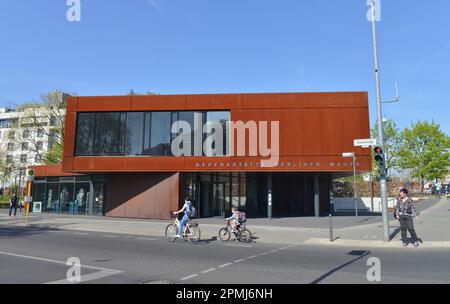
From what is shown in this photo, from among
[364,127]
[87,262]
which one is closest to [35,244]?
[87,262]

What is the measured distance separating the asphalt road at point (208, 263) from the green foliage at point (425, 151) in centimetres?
4491

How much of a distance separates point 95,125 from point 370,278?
2334 centimetres

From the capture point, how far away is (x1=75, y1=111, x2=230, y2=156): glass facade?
2594 centimetres

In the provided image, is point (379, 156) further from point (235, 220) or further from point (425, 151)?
point (425, 151)

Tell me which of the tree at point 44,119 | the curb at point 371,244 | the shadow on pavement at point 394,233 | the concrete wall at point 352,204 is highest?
the tree at point 44,119

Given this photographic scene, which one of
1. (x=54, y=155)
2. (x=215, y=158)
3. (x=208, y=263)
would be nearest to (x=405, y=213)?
(x=208, y=263)

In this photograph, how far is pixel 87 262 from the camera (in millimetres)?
9711

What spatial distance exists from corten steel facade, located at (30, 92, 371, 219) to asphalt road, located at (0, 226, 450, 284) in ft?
38.6

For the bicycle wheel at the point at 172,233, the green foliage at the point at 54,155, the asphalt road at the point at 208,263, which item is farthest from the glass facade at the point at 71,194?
the green foliage at the point at 54,155

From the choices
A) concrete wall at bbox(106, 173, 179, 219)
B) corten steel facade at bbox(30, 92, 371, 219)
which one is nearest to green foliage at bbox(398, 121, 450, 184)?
corten steel facade at bbox(30, 92, 371, 219)

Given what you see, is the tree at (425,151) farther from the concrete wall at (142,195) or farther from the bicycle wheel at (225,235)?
the bicycle wheel at (225,235)

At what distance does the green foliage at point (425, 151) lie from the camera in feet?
171

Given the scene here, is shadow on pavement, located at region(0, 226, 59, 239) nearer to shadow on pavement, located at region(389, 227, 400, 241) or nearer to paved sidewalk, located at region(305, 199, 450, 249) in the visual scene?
paved sidewalk, located at region(305, 199, 450, 249)

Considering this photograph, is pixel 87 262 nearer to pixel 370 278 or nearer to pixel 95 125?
pixel 370 278
